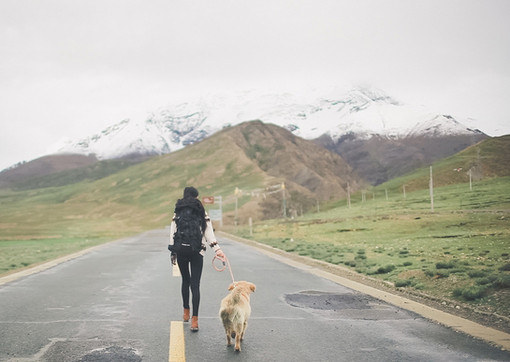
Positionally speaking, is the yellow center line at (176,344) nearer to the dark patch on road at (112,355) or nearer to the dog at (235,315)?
the dark patch on road at (112,355)

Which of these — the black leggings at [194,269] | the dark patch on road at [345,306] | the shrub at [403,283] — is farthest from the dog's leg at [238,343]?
the shrub at [403,283]

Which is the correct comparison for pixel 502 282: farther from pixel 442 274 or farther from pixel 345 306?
pixel 345 306

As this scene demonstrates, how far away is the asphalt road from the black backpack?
1261 millimetres

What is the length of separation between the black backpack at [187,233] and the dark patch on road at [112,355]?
70.0 inches

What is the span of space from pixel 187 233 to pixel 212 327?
1.56m

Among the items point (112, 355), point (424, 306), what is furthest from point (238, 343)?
point (424, 306)

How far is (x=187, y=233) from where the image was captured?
7641 millimetres

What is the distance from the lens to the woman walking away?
7.62 m

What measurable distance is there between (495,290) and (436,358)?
15.8 ft

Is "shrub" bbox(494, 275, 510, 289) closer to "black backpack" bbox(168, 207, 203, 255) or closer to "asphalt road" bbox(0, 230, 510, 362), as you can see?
"asphalt road" bbox(0, 230, 510, 362)

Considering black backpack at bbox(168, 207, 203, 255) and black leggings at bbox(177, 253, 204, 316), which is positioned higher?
black backpack at bbox(168, 207, 203, 255)

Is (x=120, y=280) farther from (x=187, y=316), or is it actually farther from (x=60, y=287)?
(x=187, y=316)

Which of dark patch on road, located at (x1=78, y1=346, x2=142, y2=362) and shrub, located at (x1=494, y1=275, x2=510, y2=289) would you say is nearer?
dark patch on road, located at (x1=78, y1=346, x2=142, y2=362)

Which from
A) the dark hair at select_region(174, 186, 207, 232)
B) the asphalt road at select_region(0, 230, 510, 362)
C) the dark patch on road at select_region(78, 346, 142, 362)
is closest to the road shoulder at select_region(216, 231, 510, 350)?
the asphalt road at select_region(0, 230, 510, 362)
